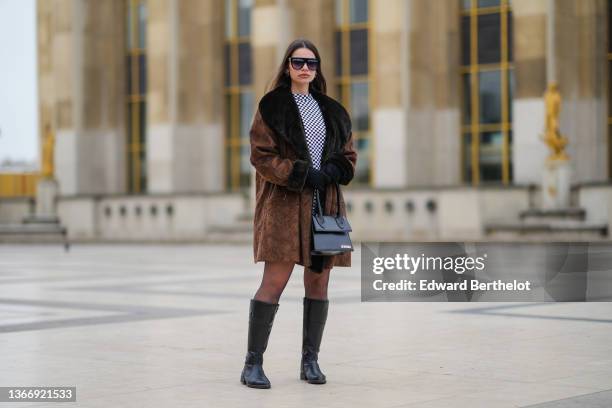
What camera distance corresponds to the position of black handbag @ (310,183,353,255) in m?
7.84

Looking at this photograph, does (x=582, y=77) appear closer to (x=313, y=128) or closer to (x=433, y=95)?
(x=433, y=95)

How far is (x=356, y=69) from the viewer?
45281 millimetres

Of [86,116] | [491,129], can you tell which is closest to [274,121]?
[491,129]

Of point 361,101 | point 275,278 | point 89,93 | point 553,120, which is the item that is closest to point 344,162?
point 275,278

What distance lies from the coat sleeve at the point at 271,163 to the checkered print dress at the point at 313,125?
0.25 meters

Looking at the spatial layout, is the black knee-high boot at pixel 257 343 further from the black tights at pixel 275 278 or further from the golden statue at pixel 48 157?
the golden statue at pixel 48 157

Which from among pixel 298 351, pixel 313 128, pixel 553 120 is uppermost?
pixel 553 120

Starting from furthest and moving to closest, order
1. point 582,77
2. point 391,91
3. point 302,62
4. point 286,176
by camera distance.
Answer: point 391,91 < point 582,77 < point 302,62 < point 286,176

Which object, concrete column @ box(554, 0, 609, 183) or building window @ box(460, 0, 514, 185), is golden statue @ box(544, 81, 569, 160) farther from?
building window @ box(460, 0, 514, 185)

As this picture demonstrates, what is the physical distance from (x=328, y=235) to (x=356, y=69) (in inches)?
1486

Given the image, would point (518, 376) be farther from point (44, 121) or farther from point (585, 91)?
point (44, 121)

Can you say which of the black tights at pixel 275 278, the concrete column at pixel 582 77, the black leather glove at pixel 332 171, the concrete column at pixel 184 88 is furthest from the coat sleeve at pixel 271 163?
the concrete column at pixel 184 88

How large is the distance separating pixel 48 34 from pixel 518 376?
5432 centimetres

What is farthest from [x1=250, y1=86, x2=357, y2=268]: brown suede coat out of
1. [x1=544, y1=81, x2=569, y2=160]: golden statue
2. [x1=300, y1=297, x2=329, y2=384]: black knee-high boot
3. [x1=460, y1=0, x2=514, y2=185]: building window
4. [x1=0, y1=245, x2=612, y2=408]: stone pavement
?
[x1=460, y1=0, x2=514, y2=185]: building window
